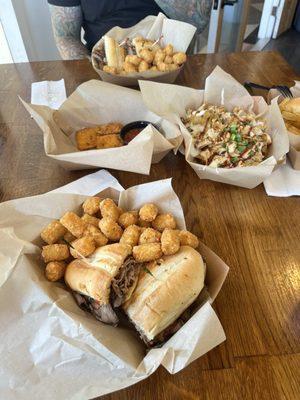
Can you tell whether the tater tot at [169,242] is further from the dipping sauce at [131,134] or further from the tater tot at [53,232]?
the dipping sauce at [131,134]

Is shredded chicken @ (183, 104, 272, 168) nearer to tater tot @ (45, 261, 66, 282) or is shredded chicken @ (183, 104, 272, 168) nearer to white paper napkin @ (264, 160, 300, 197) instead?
white paper napkin @ (264, 160, 300, 197)

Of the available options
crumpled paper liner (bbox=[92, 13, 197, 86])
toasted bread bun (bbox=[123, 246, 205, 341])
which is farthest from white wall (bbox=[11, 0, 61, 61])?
toasted bread bun (bbox=[123, 246, 205, 341])

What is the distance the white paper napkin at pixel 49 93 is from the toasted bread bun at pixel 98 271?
26.1 inches

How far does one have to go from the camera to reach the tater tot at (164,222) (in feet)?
2.08

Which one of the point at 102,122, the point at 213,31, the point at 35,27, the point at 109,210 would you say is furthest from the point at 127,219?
the point at 35,27

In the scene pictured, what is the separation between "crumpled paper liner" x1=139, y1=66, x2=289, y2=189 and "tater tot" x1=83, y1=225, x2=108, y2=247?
308mm

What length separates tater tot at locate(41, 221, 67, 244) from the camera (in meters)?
0.62

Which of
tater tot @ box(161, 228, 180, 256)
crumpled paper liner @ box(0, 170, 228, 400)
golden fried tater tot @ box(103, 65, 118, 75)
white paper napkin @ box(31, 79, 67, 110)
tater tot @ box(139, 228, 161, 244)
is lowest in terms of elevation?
white paper napkin @ box(31, 79, 67, 110)

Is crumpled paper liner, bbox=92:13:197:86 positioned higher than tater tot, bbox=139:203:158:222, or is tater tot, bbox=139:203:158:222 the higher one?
crumpled paper liner, bbox=92:13:197:86

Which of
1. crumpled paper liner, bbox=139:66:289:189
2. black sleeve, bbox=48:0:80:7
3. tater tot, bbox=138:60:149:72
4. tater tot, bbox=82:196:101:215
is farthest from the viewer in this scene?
black sleeve, bbox=48:0:80:7

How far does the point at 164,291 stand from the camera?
510mm

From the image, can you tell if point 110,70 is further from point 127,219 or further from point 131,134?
point 127,219

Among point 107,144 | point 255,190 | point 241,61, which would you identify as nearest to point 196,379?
point 255,190

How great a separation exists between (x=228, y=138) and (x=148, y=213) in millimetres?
332
